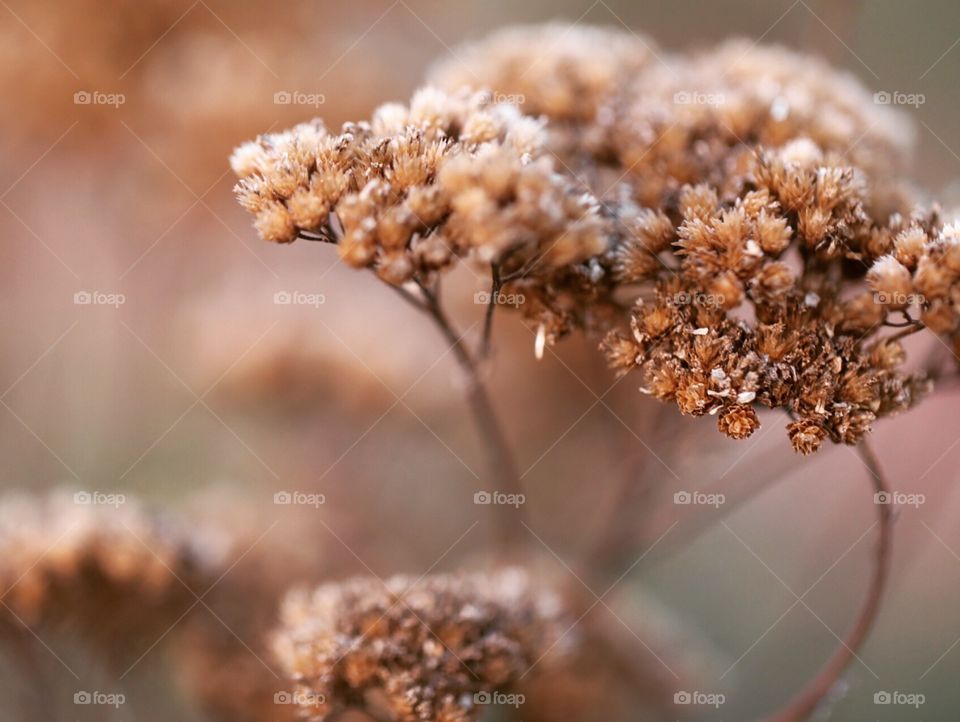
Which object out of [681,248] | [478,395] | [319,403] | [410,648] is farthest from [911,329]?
[319,403]

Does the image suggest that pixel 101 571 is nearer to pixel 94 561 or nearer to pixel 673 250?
pixel 94 561

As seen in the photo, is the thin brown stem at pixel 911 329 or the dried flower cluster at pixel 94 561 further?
the dried flower cluster at pixel 94 561

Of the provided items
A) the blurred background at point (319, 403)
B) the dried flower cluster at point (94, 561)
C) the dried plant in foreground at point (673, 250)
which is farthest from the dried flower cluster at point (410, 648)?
the blurred background at point (319, 403)

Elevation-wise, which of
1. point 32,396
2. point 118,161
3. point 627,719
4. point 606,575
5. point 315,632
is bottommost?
point 627,719

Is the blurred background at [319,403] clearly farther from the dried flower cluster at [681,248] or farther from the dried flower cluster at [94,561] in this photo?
the dried flower cluster at [681,248]

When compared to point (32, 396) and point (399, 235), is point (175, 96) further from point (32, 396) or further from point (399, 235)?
point (399, 235)

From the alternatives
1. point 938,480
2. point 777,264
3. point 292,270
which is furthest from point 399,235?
point 292,270
